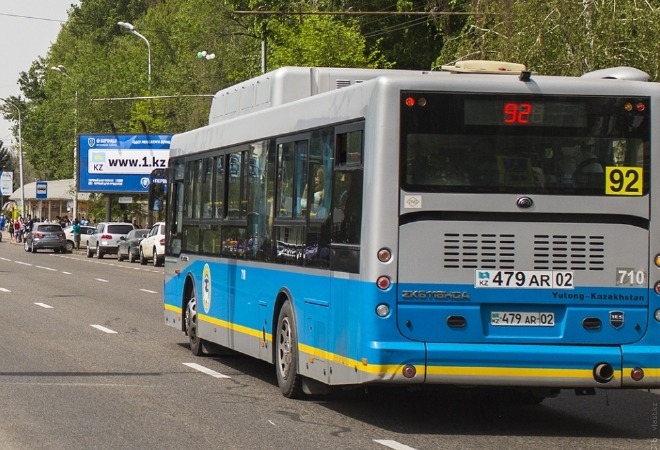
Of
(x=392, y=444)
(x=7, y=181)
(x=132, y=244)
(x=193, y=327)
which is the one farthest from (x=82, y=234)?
(x=392, y=444)

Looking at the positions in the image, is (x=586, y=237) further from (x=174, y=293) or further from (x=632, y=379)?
(x=174, y=293)

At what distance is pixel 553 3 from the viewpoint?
2828cm

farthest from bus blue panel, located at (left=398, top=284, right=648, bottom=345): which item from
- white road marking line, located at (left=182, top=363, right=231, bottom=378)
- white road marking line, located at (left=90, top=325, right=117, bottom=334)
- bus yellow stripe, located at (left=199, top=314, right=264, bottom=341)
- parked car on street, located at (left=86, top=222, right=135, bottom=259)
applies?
parked car on street, located at (left=86, top=222, right=135, bottom=259)

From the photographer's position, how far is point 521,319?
35.7ft

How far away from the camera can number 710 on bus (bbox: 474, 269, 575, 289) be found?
10859 millimetres

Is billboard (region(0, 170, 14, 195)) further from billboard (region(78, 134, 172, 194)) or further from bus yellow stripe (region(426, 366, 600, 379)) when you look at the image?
bus yellow stripe (region(426, 366, 600, 379))

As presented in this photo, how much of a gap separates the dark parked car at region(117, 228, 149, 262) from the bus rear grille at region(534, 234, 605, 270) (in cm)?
4652

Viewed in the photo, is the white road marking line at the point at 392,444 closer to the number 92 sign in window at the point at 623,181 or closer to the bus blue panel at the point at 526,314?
the bus blue panel at the point at 526,314

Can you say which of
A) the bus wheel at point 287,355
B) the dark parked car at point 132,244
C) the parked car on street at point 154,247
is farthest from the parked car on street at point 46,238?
the bus wheel at point 287,355

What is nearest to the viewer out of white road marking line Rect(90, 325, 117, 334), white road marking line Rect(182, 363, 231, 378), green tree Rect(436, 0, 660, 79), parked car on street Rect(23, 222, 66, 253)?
white road marking line Rect(182, 363, 231, 378)

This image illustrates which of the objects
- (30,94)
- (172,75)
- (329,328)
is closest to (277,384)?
(329,328)

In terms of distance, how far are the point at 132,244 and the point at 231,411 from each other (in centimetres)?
4645

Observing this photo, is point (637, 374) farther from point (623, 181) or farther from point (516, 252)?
point (623, 181)

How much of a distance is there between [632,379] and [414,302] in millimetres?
1676
